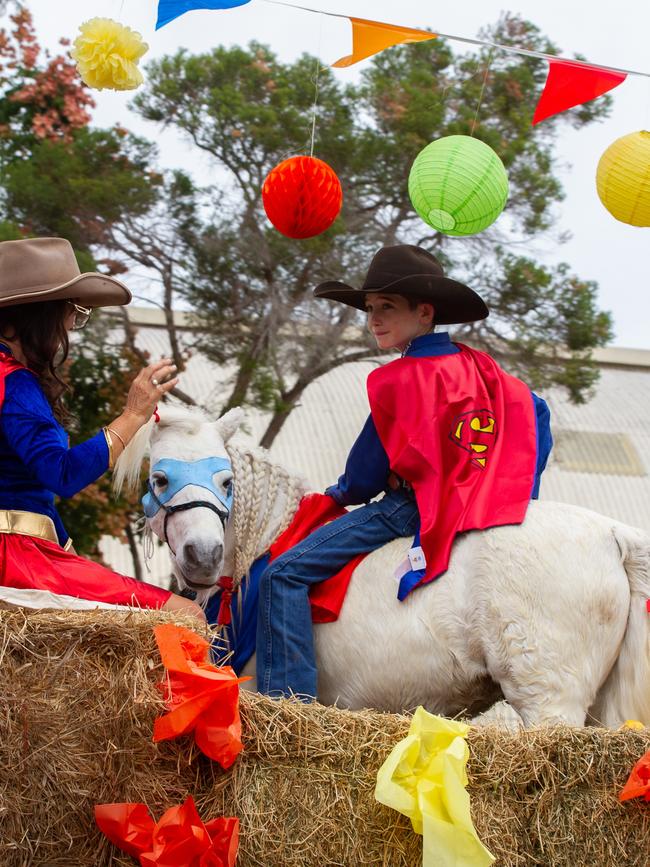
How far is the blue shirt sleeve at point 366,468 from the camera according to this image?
4031 mm

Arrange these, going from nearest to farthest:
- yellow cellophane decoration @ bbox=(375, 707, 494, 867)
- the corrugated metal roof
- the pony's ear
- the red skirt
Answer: yellow cellophane decoration @ bbox=(375, 707, 494, 867) < the red skirt < the pony's ear < the corrugated metal roof

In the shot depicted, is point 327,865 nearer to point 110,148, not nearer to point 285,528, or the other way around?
point 285,528

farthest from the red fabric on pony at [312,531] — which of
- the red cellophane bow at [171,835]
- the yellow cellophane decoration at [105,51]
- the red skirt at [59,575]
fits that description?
the yellow cellophane decoration at [105,51]

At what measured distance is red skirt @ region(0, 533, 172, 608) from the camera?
10.9 ft

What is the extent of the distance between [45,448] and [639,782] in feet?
7.18

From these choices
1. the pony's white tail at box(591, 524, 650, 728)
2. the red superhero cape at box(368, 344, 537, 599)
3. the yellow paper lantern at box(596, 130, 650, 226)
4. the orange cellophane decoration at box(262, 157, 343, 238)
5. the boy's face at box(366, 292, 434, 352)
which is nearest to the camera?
the pony's white tail at box(591, 524, 650, 728)

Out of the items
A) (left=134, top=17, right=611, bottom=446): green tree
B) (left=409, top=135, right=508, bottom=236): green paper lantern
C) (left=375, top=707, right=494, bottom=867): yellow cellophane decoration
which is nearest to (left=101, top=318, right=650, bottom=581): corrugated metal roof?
(left=134, top=17, right=611, bottom=446): green tree

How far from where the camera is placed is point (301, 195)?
476 cm

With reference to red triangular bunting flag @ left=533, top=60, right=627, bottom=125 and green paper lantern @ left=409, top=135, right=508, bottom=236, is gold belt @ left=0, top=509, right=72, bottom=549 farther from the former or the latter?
red triangular bunting flag @ left=533, top=60, right=627, bottom=125

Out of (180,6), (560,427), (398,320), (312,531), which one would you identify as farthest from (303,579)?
(560,427)

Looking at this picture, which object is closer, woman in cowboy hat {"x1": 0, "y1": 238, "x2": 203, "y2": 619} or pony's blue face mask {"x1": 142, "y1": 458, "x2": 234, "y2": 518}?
woman in cowboy hat {"x1": 0, "y1": 238, "x2": 203, "y2": 619}

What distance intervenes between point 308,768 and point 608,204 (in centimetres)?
294

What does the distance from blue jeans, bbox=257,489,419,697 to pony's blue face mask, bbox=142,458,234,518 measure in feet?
1.23

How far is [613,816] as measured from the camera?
3004mm
